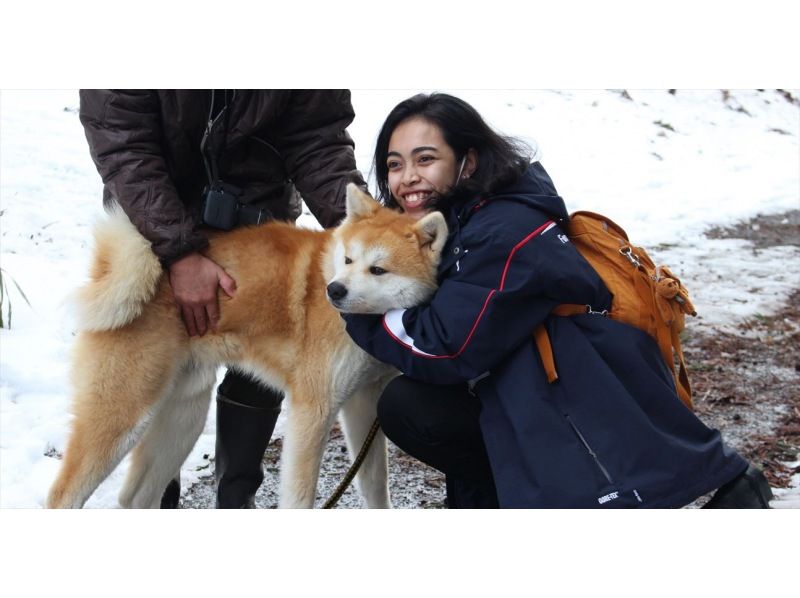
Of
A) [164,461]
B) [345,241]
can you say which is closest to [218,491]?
[164,461]

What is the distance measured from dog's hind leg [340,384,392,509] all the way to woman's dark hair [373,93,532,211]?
2.94ft

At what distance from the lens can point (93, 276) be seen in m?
2.77

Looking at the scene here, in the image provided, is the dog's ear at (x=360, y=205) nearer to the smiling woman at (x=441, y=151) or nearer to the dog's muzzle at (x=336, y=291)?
the smiling woman at (x=441, y=151)

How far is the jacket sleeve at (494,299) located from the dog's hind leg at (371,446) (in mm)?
745

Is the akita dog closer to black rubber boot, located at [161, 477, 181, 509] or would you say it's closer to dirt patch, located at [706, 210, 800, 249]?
black rubber boot, located at [161, 477, 181, 509]

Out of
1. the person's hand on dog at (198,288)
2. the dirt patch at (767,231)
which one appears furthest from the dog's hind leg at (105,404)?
the dirt patch at (767,231)

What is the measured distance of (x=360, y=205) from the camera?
9.13 ft

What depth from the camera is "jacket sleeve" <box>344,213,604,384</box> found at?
2275 millimetres

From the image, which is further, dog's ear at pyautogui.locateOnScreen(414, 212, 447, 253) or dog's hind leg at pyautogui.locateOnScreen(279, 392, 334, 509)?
dog's hind leg at pyautogui.locateOnScreen(279, 392, 334, 509)

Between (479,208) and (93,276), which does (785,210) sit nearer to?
(479,208)

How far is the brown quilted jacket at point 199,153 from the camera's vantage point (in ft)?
8.84

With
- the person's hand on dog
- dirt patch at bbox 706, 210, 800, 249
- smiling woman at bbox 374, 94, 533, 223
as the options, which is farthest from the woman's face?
dirt patch at bbox 706, 210, 800, 249

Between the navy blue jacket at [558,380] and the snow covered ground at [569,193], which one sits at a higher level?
the navy blue jacket at [558,380]

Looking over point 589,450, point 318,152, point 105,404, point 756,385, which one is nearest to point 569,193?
point 756,385
